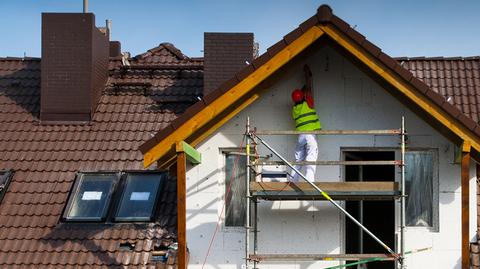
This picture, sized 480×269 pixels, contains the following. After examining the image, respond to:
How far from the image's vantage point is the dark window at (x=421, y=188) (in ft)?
43.5

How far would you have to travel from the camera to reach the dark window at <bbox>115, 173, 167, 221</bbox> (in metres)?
14.0

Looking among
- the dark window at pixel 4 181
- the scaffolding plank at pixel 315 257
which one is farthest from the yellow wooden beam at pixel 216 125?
the dark window at pixel 4 181

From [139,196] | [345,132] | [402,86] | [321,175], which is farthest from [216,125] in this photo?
[402,86]

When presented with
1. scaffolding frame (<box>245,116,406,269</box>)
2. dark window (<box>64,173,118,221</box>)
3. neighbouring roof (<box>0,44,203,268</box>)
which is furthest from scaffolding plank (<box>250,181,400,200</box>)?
dark window (<box>64,173,118,221</box>)

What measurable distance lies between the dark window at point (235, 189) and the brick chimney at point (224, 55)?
3.26m

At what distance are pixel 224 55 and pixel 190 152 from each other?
4.58 metres

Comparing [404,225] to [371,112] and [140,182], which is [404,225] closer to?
[371,112]

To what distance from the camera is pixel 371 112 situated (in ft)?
44.3

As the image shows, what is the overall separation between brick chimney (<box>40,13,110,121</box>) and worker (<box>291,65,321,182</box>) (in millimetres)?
4349

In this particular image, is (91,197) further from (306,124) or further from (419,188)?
(419,188)

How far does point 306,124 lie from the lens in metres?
13.2

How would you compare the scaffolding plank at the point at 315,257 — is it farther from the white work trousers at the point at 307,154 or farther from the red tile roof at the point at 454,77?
the red tile roof at the point at 454,77

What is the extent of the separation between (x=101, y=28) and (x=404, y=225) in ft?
29.5

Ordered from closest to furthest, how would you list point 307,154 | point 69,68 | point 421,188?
point 307,154 → point 421,188 → point 69,68
